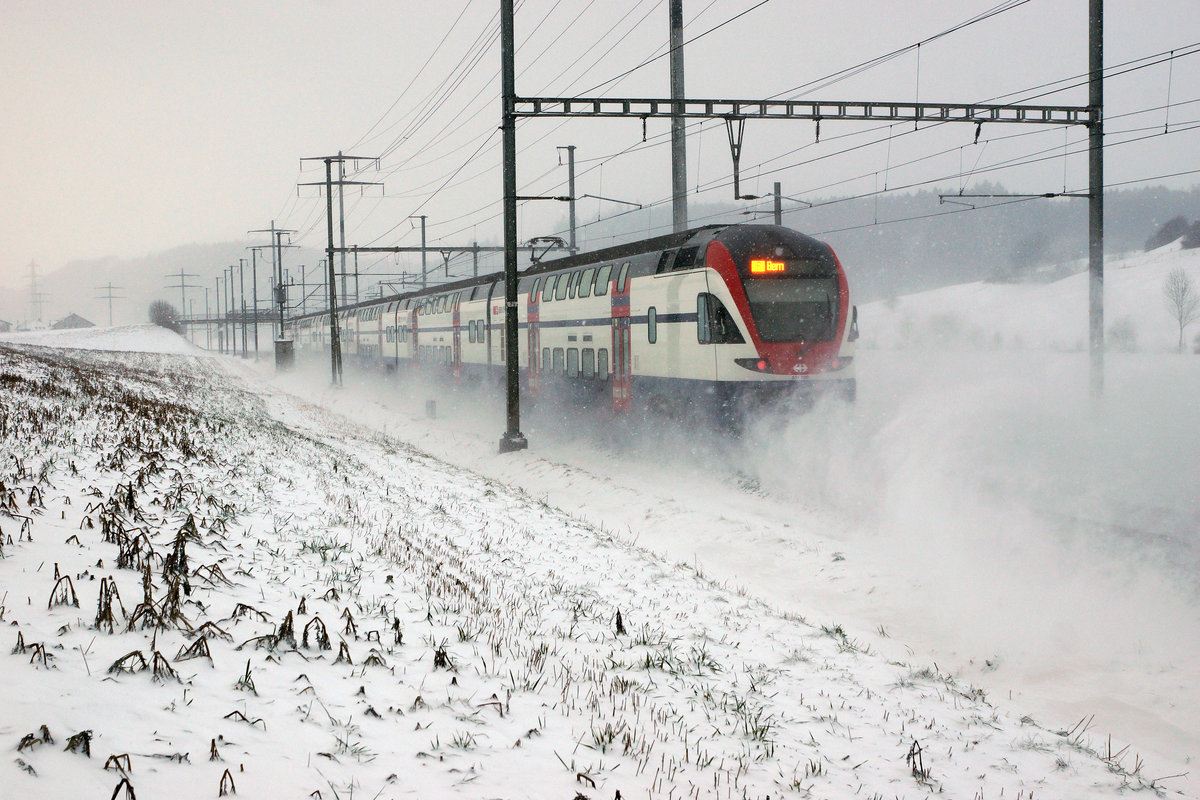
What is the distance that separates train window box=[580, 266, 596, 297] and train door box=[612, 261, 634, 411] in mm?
1293

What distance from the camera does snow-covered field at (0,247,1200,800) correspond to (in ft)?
12.7

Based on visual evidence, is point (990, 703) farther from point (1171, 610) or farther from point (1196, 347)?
point (1196, 347)

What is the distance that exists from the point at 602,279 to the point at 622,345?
189 cm

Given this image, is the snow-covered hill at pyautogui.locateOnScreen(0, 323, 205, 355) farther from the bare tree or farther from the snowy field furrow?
the snowy field furrow

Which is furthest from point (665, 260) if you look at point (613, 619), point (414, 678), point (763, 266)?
point (414, 678)

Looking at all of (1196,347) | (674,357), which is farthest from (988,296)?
(674,357)

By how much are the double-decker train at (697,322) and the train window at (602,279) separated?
42 millimetres

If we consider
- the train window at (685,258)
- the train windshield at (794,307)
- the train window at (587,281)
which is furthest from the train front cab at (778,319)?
the train window at (587,281)

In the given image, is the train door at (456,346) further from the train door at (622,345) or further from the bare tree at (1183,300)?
the bare tree at (1183,300)

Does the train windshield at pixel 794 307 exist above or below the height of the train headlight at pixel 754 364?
above

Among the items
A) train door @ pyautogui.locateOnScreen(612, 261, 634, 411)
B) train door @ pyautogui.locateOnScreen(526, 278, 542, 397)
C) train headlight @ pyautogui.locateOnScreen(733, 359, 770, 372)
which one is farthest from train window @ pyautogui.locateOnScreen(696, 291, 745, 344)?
train door @ pyautogui.locateOnScreen(526, 278, 542, 397)

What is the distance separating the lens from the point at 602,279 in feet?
62.4

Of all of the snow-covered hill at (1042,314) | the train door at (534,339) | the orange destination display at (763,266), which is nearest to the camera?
the orange destination display at (763,266)

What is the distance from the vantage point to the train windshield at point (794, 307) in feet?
49.1
